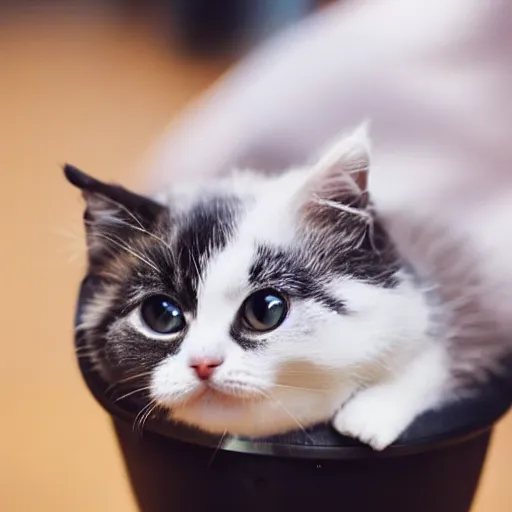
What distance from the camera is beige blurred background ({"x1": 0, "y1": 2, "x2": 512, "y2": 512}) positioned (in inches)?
28.2

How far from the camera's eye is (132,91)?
114 cm

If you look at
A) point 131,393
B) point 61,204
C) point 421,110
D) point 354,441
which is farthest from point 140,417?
point 61,204

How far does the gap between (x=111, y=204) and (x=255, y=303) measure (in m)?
0.11

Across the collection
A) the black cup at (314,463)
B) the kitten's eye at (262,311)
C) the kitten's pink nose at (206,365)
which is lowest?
the black cup at (314,463)

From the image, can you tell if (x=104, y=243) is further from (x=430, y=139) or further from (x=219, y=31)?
(x=219, y=31)

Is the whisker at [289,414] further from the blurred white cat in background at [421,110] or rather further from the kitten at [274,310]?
the blurred white cat in background at [421,110]

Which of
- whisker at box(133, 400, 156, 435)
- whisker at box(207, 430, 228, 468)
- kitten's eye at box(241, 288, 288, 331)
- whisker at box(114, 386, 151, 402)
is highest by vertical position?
kitten's eye at box(241, 288, 288, 331)

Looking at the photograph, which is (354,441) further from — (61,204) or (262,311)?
(61,204)

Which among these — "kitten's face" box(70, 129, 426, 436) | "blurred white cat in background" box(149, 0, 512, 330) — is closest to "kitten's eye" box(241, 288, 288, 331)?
"kitten's face" box(70, 129, 426, 436)

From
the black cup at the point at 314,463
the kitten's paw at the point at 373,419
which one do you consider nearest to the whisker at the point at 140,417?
the black cup at the point at 314,463

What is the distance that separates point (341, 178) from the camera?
18.0 inches

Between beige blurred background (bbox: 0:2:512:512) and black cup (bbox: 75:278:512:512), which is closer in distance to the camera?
black cup (bbox: 75:278:512:512)

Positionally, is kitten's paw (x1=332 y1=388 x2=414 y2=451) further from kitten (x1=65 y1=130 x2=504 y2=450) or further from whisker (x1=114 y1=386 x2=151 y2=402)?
whisker (x1=114 y1=386 x2=151 y2=402)

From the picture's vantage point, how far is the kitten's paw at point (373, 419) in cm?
45
